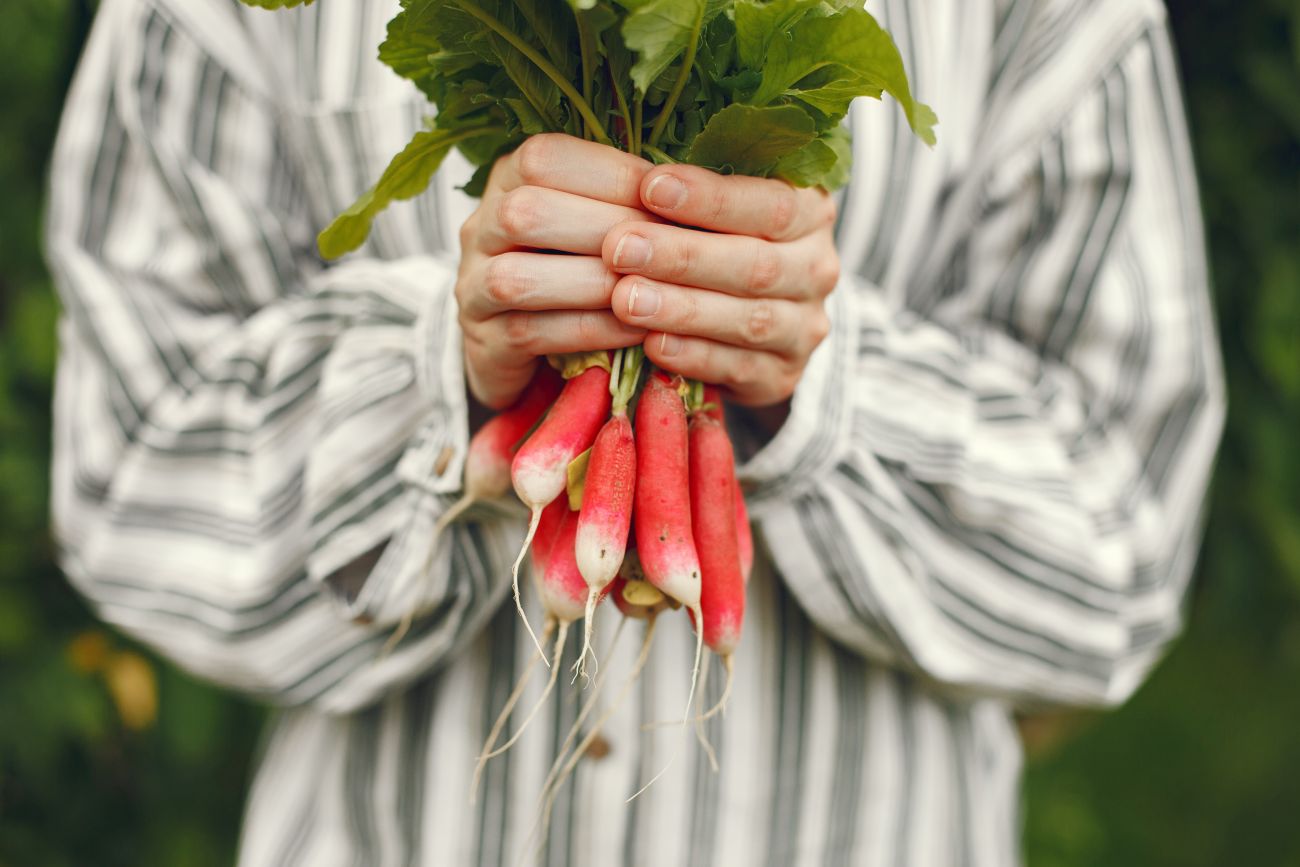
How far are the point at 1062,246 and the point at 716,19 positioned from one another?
53cm

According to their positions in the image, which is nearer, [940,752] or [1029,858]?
[940,752]

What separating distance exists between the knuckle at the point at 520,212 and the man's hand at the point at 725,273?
47mm

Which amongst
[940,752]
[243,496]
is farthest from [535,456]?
[940,752]

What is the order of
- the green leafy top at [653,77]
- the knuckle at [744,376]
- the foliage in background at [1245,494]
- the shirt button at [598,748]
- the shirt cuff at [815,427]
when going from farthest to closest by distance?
the foliage in background at [1245,494]
the shirt button at [598,748]
the shirt cuff at [815,427]
the knuckle at [744,376]
the green leafy top at [653,77]

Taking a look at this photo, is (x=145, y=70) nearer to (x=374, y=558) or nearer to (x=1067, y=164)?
(x=374, y=558)

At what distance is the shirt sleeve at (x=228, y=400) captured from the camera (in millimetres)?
947

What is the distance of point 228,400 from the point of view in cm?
104

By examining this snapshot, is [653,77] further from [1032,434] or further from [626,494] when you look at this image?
[1032,434]

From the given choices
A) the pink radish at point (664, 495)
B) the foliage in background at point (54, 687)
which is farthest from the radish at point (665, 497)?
the foliage in background at point (54, 687)

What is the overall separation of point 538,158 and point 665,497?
0.73ft

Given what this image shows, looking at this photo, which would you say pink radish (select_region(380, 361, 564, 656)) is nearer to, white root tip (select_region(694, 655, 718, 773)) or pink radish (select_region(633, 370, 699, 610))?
pink radish (select_region(633, 370, 699, 610))

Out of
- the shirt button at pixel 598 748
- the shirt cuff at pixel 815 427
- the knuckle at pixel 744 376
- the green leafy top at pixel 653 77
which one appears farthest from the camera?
the shirt button at pixel 598 748

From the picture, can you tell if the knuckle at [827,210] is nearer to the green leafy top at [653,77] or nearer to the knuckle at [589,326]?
the green leafy top at [653,77]

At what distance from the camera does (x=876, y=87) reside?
667mm
